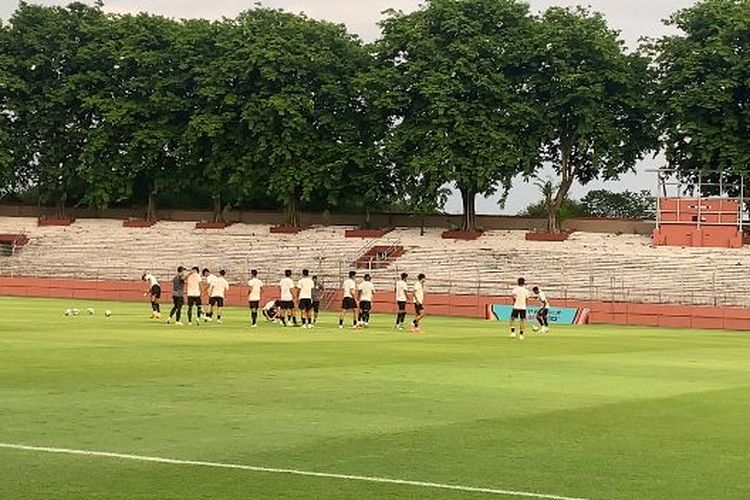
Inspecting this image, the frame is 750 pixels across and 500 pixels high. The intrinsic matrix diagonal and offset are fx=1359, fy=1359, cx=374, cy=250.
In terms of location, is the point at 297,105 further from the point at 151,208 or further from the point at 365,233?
the point at 151,208

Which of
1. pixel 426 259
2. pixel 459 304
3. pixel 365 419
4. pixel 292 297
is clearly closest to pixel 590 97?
pixel 426 259

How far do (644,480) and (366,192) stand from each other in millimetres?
70926

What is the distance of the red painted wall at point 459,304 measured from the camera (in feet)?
194

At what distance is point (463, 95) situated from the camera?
263ft

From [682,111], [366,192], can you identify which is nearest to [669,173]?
[682,111]

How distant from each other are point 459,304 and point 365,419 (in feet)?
154

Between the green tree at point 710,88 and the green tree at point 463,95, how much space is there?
8.21 meters

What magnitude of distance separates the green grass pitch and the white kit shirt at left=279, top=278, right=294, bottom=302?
964 centimetres

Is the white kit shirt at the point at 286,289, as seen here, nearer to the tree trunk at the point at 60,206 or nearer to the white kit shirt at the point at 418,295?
the white kit shirt at the point at 418,295

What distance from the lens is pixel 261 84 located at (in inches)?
3302

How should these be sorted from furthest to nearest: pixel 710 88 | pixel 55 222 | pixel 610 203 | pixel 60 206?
pixel 610 203
pixel 60 206
pixel 55 222
pixel 710 88

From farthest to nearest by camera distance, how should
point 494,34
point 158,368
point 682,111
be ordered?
point 494,34 < point 682,111 < point 158,368

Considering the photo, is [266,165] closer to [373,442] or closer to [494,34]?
[494,34]

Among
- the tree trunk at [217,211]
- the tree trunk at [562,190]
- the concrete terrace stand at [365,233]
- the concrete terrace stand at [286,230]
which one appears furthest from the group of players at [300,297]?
the tree trunk at [217,211]
